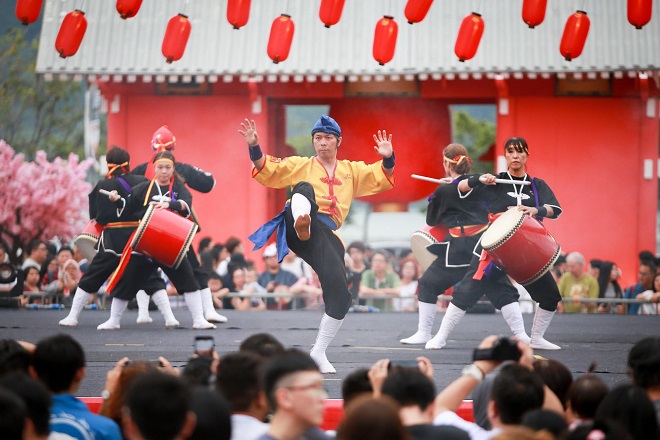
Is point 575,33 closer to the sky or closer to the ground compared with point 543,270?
closer to the sky

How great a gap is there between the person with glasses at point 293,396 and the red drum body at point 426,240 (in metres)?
4.40

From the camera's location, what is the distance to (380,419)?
100 inches

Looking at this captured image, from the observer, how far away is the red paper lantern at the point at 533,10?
8789 mm

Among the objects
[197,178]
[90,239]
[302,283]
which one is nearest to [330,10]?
[197,178]

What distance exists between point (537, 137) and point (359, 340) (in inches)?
240

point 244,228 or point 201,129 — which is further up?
point 201,129

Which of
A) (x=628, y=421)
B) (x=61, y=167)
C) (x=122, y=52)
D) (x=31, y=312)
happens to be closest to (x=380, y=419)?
(x=628, y=421)

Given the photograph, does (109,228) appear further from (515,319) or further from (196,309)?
(515,319)

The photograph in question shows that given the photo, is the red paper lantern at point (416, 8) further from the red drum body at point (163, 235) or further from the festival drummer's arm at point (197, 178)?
the red drum body at point (163, 235)

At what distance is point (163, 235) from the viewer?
758 cm

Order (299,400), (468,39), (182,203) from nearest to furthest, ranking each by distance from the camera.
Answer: (299,400) → (182,203) → (468,39)

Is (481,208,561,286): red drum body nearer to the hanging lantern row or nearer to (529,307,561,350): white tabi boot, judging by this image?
(529,307,561,350): white tabi boot

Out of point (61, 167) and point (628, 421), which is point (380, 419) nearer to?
point (628, 421)

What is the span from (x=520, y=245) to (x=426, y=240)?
1.14 m
